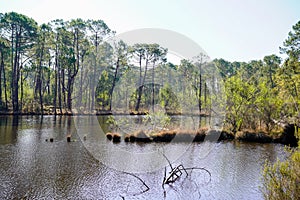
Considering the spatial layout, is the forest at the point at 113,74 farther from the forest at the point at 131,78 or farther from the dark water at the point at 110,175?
the dark water at the point at 110,175

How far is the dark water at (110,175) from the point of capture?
309 inches

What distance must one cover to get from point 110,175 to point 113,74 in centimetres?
3258

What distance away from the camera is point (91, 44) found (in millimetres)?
39500

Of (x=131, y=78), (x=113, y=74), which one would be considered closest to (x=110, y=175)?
(x=113, y=74)

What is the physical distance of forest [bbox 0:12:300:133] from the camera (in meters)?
19.0

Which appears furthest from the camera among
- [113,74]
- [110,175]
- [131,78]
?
[131,78]

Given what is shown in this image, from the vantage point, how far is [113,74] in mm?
41375

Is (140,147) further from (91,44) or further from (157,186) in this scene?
(91,44)

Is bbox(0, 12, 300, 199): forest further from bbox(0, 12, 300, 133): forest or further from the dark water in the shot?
the dark water

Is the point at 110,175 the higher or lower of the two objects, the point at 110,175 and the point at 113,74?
the lower

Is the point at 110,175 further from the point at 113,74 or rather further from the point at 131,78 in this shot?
the point at 131,78

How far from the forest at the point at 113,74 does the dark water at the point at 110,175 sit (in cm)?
471

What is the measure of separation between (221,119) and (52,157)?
1232cm

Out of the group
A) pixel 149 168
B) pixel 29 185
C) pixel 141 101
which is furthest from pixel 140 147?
pixel 141 101
